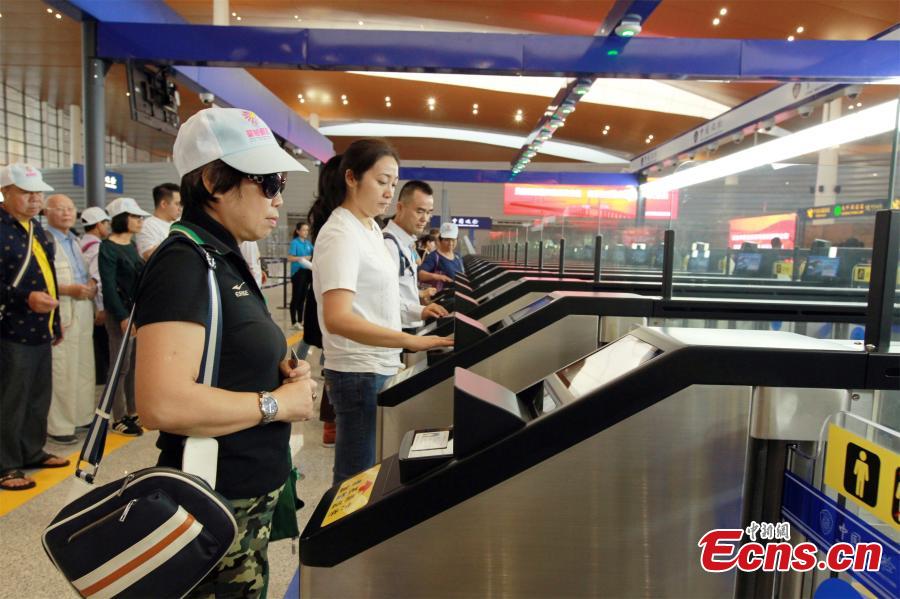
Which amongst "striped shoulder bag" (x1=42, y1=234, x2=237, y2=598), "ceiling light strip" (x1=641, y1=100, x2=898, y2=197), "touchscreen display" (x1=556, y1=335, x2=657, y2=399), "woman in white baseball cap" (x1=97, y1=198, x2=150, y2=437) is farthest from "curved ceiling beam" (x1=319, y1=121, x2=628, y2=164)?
"striped shoulder bag" (x1=42, y1=234, x2=237, y2=598)

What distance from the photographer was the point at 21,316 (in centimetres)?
A: 304

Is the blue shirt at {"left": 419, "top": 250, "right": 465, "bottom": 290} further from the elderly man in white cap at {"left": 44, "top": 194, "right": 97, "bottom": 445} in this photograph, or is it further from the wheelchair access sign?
the wheelchair access sign

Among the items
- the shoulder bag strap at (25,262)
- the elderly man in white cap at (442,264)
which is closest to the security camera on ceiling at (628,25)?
the elderly man in white cap at (442,264)

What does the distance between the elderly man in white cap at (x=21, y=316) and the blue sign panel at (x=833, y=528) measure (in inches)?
129

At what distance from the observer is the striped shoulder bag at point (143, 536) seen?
90cm

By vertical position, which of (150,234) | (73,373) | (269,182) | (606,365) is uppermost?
(269,182)

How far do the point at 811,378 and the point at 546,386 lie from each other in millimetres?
488

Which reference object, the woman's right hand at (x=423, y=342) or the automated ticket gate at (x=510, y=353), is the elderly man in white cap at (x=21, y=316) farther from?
the woman's right hand at (x=423, y=342)

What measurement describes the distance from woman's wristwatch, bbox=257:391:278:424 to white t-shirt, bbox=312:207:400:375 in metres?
0.61

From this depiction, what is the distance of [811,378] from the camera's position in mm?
941

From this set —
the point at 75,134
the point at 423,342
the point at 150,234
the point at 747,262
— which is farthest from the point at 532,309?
the point at 75,134

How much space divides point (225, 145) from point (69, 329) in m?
3.15

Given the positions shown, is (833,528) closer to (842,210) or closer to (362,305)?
(362,305)

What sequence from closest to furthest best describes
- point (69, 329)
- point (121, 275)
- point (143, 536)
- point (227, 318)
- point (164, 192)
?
point (143, 536)
point (227, 318)
point (69, 329)
point (121, 275)
point (164, 192)
